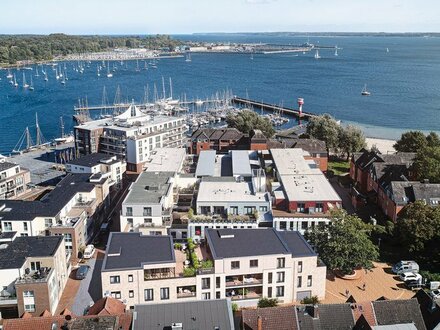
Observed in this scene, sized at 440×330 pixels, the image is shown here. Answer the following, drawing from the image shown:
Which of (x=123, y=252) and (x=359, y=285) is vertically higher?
(x=123, y=252)

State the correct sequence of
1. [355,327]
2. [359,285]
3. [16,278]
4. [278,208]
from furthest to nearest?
[278,208], [359,285], [16,278], [355,327]

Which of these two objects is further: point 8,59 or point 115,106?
point 8,59

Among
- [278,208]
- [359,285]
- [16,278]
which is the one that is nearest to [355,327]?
[359,285]

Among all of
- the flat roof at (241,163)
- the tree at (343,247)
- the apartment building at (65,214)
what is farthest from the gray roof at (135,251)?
the flat roof at (241,163)

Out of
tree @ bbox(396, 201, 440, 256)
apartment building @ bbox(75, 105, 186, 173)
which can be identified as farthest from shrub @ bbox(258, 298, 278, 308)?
apartment building @ bbox(75, 105, 186, 173)

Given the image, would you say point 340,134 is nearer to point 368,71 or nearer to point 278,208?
point 278,208

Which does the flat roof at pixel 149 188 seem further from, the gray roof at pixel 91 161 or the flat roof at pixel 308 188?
the flat roof at pixel 308 188

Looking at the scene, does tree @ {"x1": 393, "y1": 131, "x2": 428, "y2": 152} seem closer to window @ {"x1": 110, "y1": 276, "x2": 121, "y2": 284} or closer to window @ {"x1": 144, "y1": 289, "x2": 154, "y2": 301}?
window @ {"x1": 144, "y1": 289, "x2": 154, "y2": 301}
